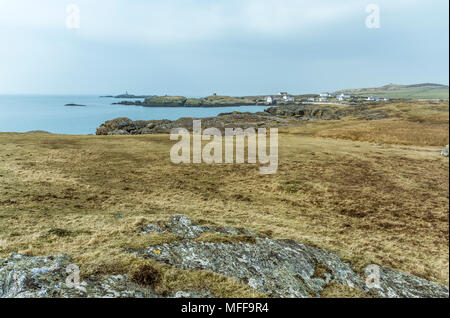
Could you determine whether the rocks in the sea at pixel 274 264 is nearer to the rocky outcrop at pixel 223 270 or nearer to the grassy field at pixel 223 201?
the rocky outcrop at pixel 223 270

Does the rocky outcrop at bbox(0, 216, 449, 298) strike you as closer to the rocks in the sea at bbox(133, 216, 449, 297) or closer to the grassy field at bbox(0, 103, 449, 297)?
the rocks in the sea at bbox(133, 216, 449, 297)

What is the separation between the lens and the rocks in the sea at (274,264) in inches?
416

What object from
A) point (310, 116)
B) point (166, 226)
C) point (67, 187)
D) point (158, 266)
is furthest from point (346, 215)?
point (310, 116)

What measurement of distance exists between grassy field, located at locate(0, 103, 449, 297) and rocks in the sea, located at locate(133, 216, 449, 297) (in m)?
0.75

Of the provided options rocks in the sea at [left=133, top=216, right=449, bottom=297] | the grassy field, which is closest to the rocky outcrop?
rocks in the sea at [left=133, top=216, right=449, bottom=297]

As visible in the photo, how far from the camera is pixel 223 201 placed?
24.7 m

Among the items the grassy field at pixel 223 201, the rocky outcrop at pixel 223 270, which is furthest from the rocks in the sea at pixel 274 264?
the grassy field at pixel 223 201

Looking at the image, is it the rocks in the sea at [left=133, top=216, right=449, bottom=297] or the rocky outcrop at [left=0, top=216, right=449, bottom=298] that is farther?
the rocks in the sea at [left=133, top=216, right=449, bottom=297]

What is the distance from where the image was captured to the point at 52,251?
35.8 ft

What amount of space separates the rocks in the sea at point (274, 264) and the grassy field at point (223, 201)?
75cm

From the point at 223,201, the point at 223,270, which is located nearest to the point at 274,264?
the point at 223,270

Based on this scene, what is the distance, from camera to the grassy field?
40.7ft

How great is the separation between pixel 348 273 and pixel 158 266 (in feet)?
33.5

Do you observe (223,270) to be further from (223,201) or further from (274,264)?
(223,201)
